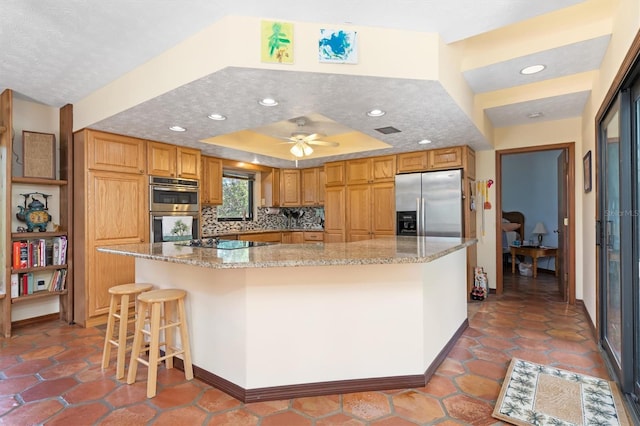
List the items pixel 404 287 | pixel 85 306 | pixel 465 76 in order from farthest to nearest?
pixel 85 306, pixel 465 76, pixel 404 287

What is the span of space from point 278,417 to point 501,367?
66.4 inches

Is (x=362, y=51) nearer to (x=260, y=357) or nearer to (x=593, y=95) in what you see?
(x=260, y=357)

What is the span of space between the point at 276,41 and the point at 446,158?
3.08m

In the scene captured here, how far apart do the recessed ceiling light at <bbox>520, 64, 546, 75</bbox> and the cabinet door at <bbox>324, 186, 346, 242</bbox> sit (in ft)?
9.91

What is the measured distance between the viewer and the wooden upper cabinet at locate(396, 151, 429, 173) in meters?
4.66

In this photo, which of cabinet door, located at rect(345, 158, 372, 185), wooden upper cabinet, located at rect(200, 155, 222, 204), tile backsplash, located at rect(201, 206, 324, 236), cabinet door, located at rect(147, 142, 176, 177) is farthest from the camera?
tile backsplash, located at rect(201, 206, 324, 236)

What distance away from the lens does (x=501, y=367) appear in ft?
8.32

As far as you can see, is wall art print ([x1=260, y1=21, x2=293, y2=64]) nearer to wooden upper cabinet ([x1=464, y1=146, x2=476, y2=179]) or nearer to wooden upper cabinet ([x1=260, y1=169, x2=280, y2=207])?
wooden upper cabinet ([x1=464, y1=146, x2=476, y2=179])

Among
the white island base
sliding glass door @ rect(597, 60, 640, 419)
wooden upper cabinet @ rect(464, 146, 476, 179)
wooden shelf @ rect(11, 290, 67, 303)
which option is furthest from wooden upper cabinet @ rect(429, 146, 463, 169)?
wooden shelf @ rect(11, 290, 67, 303)

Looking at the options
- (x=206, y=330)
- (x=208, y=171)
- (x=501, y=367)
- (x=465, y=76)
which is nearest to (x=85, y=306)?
(x=206, y=330)

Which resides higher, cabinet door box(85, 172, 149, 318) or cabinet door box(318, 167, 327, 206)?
cabinet door box(318, 167, 327, 206)

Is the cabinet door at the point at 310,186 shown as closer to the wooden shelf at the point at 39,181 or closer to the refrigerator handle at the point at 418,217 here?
the refrigerator handle at the point at 418,217

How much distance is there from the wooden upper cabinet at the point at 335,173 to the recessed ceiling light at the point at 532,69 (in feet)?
9.59

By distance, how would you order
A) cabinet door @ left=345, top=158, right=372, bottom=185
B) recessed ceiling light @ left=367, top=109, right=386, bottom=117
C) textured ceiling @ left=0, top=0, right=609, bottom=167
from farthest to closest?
cabinet door @ left=345, top=158, right=372, bottom=185 < recessed ceiling light @ left=367, top=109, right=386, bottom=117 < textured ceiling @ left=0, top=0, right=609, bottom=167
